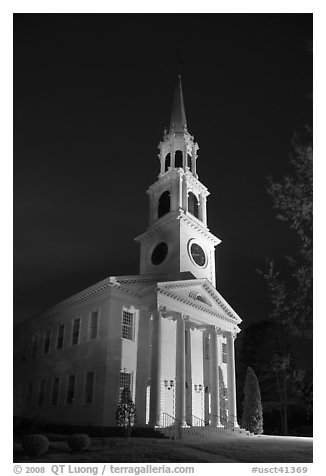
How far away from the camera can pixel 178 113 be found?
36.0 m

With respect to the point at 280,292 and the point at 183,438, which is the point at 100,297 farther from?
the point at 280,292

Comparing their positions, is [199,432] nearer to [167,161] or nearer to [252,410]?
[252,410]

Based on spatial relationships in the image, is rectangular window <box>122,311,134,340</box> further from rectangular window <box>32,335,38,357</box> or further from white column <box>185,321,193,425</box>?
rectangular window <box>32,335,38,357</box>

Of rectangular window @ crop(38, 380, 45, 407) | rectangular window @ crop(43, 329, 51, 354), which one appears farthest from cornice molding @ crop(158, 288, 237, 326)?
rectangular window @ crop(38, 380, 45, 407)

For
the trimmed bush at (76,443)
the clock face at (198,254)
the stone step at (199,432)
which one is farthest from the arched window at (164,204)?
the trimmed bush at (76,443)

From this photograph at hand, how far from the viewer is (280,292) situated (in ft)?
36.9

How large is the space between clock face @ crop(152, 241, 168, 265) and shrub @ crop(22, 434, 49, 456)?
1804 cm

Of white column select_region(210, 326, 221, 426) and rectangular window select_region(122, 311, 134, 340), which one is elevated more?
rectangular window select_region(122, 311, 134, 340)

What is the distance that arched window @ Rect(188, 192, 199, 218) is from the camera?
3237 centimetres

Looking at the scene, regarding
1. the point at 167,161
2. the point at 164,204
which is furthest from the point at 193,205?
the point at 167,161

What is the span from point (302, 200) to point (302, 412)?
27684 mm

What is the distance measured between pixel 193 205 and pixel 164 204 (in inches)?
84.6

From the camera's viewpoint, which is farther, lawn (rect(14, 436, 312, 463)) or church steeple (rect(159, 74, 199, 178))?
church steeple (rect(159, 74, 199, 178))

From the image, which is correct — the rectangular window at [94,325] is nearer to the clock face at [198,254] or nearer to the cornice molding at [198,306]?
the cornice molding at [198,306]
